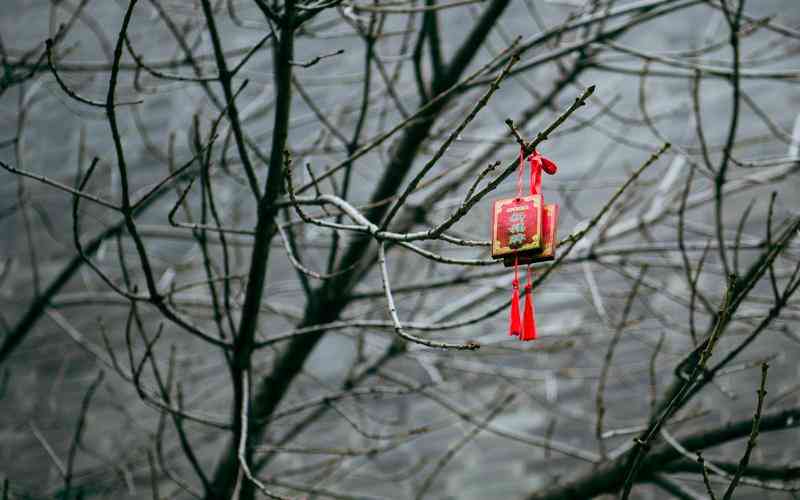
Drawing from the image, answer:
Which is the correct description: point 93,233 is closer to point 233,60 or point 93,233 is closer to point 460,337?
point 233,60

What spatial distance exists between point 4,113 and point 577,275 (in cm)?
302

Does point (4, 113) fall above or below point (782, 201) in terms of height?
above

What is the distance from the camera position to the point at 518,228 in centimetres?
113

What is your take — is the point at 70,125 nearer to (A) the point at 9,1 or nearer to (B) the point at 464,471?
(A) the point at 9,1

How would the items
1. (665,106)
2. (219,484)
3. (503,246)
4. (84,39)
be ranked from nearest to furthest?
(503,246)
(219,484)
(665,106)
(84,39)

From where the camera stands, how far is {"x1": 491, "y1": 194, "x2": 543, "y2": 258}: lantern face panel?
112 centimetres

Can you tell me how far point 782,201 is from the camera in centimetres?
348

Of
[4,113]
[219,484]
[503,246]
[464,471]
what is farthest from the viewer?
[4,113]

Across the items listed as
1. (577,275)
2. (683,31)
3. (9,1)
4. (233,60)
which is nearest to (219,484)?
(577,275)

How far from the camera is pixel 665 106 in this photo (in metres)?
3.78

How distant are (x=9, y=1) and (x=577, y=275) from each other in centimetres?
359

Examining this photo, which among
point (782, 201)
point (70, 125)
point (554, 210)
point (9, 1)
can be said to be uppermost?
point (9, 1)

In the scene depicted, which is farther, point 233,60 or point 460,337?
point 233,60

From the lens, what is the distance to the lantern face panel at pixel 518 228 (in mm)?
1115
